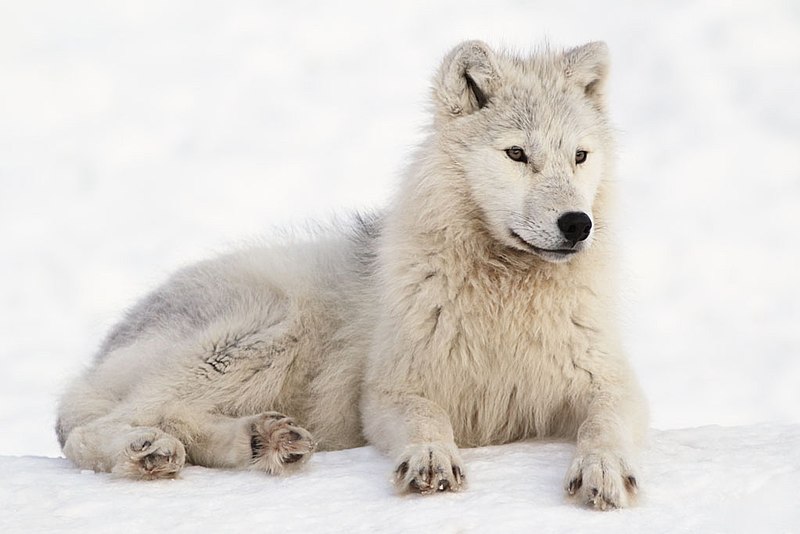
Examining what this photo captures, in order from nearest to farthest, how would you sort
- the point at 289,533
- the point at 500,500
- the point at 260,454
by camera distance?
the point at 289,533, the point at 500,500, the point at 260,454

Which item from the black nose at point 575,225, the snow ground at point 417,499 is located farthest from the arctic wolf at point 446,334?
the snow ground at point 417,499

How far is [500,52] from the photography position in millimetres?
6078

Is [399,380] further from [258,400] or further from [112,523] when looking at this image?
[112,523]

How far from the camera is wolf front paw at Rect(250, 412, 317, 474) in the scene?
200 inches

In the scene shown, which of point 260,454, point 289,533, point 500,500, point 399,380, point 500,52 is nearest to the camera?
point 289,533

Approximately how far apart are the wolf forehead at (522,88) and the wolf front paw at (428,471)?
1836 mm

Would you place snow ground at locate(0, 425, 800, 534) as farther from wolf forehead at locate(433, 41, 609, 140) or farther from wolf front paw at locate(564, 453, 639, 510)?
wolf forehead at locate(433, 41, 609, 140)

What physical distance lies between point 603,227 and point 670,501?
1804 millimetres

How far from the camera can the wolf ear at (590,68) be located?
19.7ft

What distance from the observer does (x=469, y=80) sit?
19.3ft

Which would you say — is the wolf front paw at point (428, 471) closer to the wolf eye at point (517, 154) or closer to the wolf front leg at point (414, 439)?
the wolf front leg at point (414, 439)

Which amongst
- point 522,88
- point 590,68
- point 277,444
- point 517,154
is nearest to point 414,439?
point 277,444

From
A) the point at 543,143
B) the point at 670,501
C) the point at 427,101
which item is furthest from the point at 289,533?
the point at 427,101

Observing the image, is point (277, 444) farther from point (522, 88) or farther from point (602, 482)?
point (522, 88)
